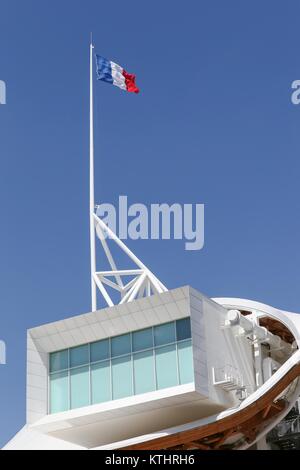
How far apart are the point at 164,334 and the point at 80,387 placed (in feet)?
16.4

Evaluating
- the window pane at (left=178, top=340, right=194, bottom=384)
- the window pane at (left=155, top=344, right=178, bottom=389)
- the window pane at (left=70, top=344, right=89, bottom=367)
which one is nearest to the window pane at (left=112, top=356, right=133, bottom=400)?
the window pane at (left=155, top=344, right=178, bottom=389)

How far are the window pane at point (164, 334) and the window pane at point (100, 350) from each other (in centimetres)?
269

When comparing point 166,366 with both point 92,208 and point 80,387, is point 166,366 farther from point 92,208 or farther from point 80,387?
point 92,208

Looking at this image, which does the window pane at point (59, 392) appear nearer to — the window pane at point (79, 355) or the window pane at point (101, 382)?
the window pane at point (79, 355)

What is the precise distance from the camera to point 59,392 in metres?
41.2

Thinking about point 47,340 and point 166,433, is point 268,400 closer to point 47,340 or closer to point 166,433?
point 166,433

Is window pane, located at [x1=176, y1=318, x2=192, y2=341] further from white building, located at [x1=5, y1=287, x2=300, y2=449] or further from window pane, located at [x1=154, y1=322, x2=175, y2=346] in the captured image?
window pane, located at [x1=154, y1=322, x2=175, y2=346]

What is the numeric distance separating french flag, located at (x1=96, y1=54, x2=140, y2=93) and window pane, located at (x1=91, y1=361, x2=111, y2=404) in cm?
1641

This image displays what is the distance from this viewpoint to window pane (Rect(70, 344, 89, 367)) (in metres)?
40.9
